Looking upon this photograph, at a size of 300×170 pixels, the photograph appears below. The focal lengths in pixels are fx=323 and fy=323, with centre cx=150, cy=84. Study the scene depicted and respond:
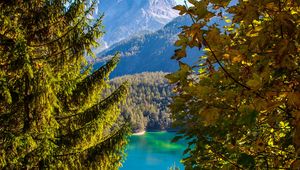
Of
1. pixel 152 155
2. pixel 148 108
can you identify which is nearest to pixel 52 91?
pixel 152 155

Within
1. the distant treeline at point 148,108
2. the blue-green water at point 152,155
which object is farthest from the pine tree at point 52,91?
the distant treeline at point 148,108

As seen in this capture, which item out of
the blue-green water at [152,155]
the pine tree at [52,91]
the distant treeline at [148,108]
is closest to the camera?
the pine tree at [52,91]

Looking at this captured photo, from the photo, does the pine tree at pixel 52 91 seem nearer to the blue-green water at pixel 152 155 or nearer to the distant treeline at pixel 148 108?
the blue-green water at pixel 152 155

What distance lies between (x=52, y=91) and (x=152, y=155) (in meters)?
88.6

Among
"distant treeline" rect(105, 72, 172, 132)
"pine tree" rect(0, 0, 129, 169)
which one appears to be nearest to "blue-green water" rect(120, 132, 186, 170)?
"distant treeline" rect(105, 72, 172, 132)

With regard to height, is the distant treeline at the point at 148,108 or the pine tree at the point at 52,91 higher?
the pine tree at the point at 52,91

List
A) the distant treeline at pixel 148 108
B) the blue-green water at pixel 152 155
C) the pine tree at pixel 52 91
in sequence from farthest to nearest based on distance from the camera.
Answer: the distant treeline at pixel 148 108 < the blue-green water at pixel 152 155 < the pine tree at pixel 52 91

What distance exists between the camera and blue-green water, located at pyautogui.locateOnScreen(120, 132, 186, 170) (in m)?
82.3

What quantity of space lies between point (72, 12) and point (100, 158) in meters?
4.01

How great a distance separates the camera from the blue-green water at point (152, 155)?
3241 inches

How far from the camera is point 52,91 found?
7105 millimetres

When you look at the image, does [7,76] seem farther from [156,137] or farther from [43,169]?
[156,137]

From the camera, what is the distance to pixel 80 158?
8.27m

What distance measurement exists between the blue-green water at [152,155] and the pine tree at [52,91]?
6320 cm
